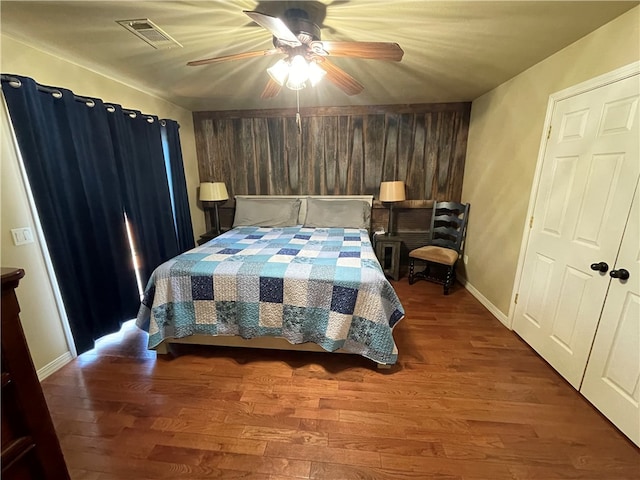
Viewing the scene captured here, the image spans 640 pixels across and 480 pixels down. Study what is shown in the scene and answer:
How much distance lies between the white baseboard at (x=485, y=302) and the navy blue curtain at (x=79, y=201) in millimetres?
3561

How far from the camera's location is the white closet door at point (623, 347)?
4.60ft

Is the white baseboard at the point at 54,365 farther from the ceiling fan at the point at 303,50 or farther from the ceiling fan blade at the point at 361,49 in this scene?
the ceiling fan blade at the point at 361,49

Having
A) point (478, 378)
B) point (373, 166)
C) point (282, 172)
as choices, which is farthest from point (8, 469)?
point (373, 166)

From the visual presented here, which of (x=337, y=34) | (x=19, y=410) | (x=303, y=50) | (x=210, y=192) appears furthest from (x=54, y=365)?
(x=337, y=34)

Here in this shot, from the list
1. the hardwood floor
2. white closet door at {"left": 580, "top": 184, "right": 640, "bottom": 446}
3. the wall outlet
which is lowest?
the hardwood floor

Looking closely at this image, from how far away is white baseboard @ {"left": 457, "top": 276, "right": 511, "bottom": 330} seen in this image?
253 cm

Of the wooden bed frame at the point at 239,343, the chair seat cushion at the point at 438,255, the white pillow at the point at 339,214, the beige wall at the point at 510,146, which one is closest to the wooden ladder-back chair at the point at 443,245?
the chair seat cushion at the point at 438,255

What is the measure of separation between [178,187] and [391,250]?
111 inches

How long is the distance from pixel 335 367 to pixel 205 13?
7.82 feet

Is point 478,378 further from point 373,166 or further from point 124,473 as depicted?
point 373,166

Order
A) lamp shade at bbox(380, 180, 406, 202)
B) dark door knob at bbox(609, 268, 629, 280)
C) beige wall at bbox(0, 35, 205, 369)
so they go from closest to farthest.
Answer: dark door knob at bbox(609, 268, 629, 280)
beige wall at bbox(0, 35, 205, 369)
lamp shade at bbox(380, 180, 406, 202)

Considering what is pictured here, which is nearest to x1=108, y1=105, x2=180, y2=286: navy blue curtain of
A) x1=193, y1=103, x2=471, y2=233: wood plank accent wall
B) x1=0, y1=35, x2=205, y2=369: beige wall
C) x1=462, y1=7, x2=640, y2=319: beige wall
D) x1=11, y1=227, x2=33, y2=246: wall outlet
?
x1=0, y1=35, x2=205, y2=369: beige wall

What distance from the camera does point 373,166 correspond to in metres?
3.65

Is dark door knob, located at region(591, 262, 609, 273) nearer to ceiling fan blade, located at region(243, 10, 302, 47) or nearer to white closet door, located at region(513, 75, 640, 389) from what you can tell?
white closet door, located at region(513, 75, 640, 389)
